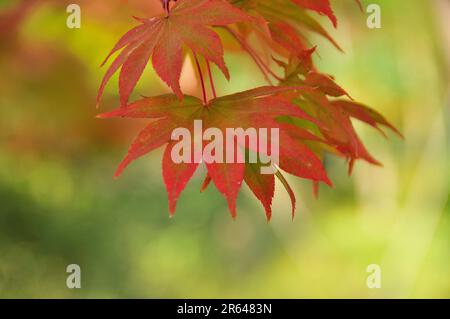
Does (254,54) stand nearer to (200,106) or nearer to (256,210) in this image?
(200,106)

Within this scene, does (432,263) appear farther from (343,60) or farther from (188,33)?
(188,33)

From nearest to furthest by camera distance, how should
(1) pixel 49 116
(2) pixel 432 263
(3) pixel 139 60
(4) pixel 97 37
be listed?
(3) pixel 139 60
(4) pixel 97 37
(1) pixel 49 116
(2) pixel 432 263

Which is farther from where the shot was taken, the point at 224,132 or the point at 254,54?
the point at 254,54

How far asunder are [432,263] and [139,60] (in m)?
2.03

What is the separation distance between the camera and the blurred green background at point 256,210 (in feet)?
7.13

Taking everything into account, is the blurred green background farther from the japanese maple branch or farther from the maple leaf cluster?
the maple leaf cluster

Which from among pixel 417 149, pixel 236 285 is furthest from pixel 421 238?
pixel 236 285

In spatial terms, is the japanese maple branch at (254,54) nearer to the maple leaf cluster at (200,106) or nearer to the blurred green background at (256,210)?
the maple leaf cluster at (200,106)

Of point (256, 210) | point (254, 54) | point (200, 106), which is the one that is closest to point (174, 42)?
point (200, 106)

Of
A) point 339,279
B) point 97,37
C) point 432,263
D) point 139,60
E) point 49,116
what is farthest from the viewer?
point 432,263

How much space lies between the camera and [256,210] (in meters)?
2.36

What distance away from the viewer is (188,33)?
527 millimetres

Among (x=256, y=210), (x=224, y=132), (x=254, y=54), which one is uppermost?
(x=256, y=210)

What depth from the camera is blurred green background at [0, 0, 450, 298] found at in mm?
2174
